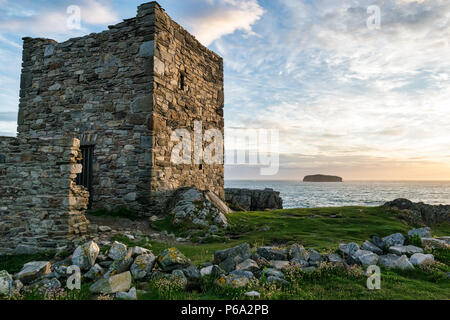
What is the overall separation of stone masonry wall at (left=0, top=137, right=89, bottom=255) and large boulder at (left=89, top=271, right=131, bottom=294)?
13.7ft

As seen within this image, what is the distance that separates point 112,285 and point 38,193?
532cm

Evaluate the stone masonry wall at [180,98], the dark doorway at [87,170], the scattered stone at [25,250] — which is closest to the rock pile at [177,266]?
the scattered stone at [25,250]

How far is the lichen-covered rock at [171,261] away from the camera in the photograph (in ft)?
18.6

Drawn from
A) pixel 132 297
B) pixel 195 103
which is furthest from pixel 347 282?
pixel 195 103

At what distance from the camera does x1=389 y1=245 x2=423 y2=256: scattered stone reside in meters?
6.83

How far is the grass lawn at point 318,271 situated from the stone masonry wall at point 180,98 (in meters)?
3.11

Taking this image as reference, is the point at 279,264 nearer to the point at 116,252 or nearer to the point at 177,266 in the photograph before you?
the point at 177,266

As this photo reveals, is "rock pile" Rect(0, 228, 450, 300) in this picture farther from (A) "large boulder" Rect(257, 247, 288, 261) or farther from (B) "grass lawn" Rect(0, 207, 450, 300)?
(B) "grass lawn" Rect(0, 207, 450, 300)

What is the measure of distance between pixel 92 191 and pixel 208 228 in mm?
5616

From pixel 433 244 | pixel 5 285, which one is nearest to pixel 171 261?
pixel 5 285

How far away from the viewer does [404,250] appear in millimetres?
6875

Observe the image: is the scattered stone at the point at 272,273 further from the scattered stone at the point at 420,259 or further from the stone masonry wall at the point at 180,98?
the stone masonry wall at the point at 180,98

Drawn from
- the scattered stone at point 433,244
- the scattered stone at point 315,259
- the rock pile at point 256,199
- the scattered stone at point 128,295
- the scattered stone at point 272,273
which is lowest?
the rock pile at point 256,199

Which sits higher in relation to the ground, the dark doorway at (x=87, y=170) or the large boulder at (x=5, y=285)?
the dark doorway at (x=87, y=170)
